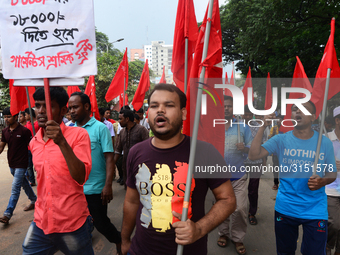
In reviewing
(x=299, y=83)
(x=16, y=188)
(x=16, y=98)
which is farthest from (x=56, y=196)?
(x=16, y=98)

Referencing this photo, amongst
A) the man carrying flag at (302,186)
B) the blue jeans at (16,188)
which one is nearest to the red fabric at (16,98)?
the blue jeans at (16,188)

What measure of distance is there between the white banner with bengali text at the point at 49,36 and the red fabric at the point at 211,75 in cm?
82

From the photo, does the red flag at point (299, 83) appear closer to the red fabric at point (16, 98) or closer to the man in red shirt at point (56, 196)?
the man in red shirt at point (56, 196)

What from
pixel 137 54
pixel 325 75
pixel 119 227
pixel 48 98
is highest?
pixel 137 54

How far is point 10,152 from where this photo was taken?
15.2 feet

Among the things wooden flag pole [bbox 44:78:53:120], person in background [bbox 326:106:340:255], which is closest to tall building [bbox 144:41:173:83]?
person in background [bbox 326:106:340:255]

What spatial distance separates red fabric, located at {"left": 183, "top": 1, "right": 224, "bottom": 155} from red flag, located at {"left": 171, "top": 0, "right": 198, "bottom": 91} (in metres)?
1.15

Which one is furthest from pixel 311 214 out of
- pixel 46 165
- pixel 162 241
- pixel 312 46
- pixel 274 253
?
pixel 312 46

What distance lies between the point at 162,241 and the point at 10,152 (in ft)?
13.9

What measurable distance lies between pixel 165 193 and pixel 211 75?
98 cm

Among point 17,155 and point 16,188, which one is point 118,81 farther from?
point 16,188

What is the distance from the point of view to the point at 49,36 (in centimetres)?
181

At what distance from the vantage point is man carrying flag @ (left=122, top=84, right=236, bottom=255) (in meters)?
1.62

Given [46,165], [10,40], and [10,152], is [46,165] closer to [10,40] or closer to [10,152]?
[10,40]
